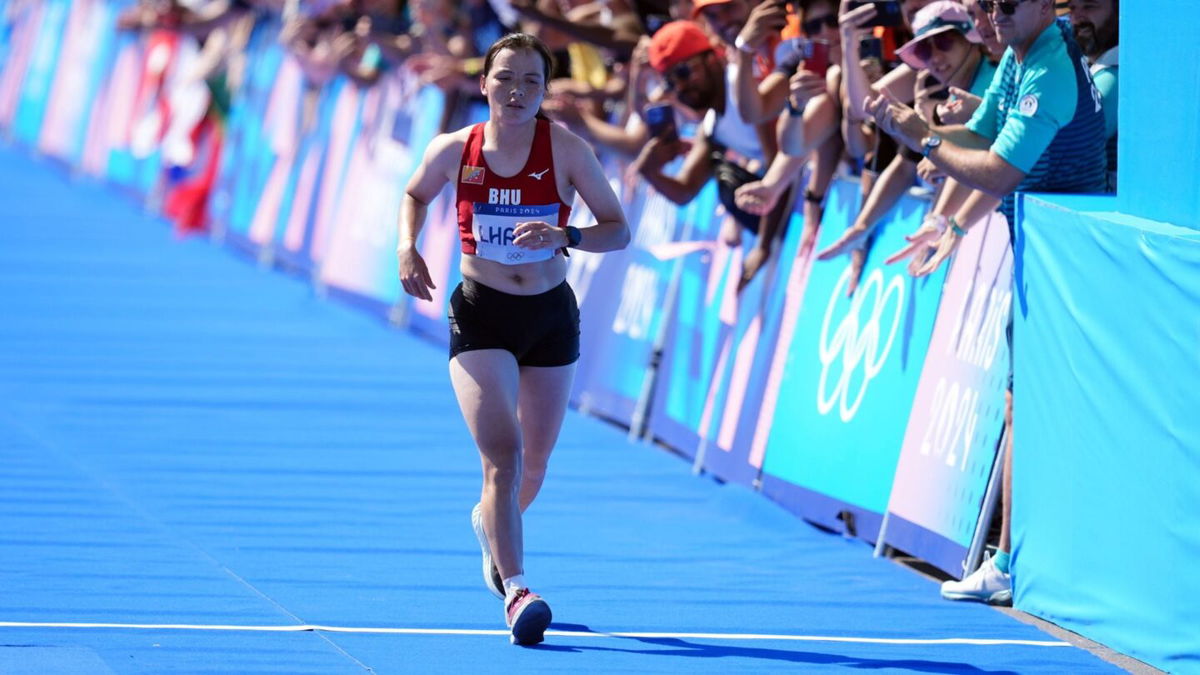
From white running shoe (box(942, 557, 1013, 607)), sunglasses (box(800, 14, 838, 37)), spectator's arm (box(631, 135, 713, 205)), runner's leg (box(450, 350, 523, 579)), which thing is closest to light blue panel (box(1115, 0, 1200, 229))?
white running shoe (box(942, 557, 1013, 607))

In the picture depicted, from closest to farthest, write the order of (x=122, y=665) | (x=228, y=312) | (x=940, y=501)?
(x=122, y=665), (x=940, y=501), (x=228, y=312)

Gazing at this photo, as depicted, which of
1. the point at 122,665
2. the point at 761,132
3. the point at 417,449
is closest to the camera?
the point at 122,665

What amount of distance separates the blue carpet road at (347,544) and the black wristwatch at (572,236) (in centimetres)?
132

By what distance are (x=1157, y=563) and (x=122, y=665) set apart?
3210 millimetres

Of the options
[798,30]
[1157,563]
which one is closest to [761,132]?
[798,30]

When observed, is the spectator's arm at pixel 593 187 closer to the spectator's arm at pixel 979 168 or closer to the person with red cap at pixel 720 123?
the spectator's arm at pixel 979 168

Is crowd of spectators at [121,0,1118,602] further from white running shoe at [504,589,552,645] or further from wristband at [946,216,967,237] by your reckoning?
white running shoe at [504,589,552,645]

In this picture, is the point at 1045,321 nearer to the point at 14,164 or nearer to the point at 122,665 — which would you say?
the point at 122,665

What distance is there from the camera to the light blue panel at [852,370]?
8805 mm

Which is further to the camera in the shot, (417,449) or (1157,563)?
(417,449)

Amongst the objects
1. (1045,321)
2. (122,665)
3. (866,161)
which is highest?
(866,161)

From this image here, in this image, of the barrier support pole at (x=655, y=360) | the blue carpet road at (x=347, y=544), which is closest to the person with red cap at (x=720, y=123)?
the barrier support pole at (x=655, y=360)

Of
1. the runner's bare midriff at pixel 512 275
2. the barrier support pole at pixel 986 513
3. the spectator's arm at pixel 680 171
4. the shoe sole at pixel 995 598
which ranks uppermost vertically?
the spectator's arm at pixel 680 171

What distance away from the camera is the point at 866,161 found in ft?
30.6
